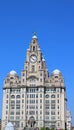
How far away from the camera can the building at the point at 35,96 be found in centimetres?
18550

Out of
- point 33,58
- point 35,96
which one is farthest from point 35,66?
point 35,96

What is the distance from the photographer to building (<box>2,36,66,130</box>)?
18550 cm

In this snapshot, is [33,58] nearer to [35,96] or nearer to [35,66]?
[35,66]

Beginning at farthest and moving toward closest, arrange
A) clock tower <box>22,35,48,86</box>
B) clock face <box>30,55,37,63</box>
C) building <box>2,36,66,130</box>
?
clock face <box>30,55,37,63</box>
clock tower <box>22,35,48,86</box>
building <box>2,36,66,130</box>

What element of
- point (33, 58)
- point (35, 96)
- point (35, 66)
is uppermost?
point (33, 58)

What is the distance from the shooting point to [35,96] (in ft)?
616

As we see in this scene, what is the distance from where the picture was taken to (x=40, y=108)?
18575cm

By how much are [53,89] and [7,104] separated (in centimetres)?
2188

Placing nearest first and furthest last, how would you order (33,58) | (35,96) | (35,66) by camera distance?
(35,96)
(35,66)
(33,58)

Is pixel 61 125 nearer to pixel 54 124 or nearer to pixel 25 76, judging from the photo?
pixel 54 124

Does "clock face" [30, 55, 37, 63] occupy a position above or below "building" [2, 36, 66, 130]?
above

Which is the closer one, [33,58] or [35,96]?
[35,96]

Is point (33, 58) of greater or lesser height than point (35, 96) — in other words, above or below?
above

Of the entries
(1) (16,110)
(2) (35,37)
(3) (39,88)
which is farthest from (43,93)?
(2) (35,37)
